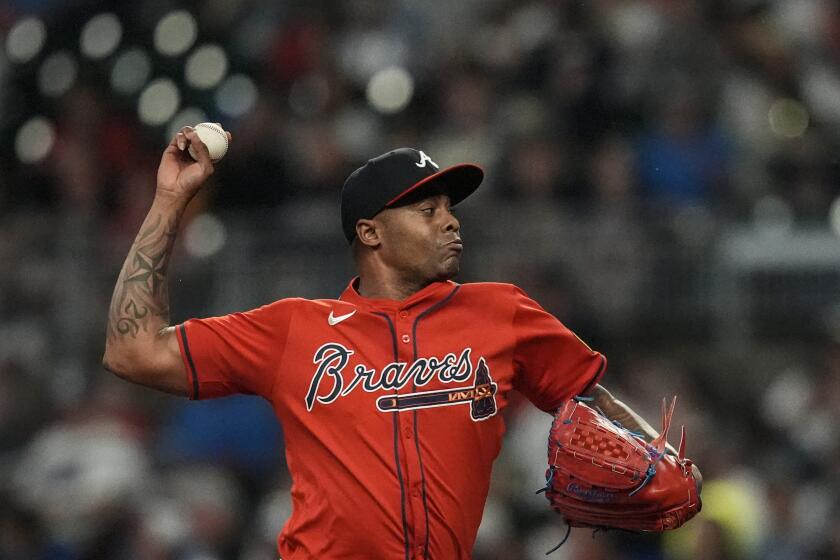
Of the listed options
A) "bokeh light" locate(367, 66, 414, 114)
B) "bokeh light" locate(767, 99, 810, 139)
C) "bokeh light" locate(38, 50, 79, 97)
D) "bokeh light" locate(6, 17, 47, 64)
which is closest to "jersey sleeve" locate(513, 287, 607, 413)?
"bokeh light" locate(767, 99, 810, 139)

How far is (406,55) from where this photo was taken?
35.0 ft

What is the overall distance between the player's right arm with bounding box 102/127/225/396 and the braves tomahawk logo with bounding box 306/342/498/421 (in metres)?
0.38

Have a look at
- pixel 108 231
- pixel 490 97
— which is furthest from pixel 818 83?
pixel 108 231

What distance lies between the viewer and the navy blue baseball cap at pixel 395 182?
14.0ft

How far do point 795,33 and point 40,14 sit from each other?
219 inches

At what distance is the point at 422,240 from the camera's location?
168 inches

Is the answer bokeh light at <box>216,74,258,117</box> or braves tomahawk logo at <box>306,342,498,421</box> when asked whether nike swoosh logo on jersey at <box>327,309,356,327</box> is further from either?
bokeh light at <box>216,74,258,117</box>

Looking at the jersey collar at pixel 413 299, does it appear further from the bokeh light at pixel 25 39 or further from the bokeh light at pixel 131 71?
the bokeh light at pixel 25 39

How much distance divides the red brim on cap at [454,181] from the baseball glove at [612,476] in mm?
693

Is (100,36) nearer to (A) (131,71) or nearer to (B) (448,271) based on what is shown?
(A) (131,71)

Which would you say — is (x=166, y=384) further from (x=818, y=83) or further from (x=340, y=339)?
(x=818, y=83)

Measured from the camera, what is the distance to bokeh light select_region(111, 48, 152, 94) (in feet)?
35.6

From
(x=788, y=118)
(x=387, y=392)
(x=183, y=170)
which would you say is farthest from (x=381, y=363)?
(x=788, y=118)

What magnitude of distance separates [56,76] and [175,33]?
0.95m
